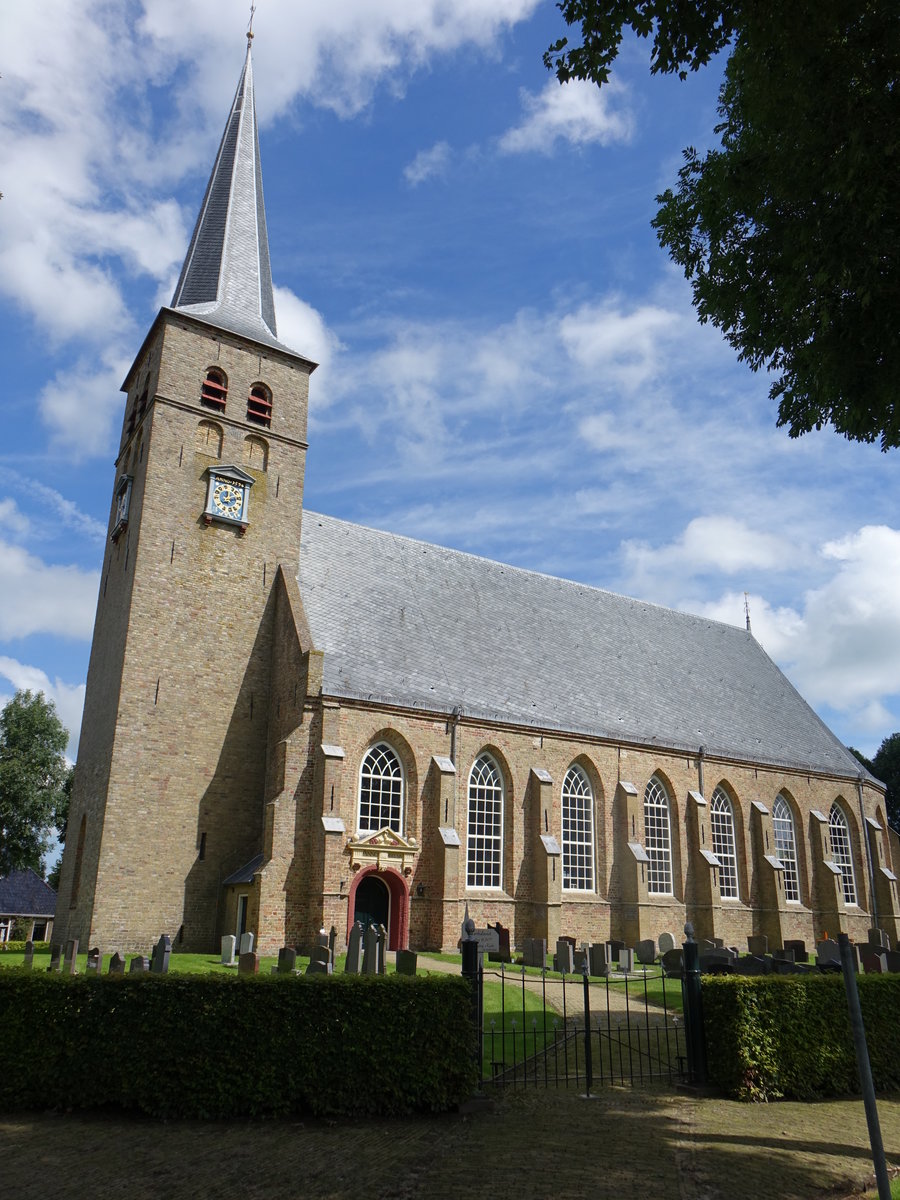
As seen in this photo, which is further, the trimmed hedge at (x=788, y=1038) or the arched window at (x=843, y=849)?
the arched window at (x=843, y=849)

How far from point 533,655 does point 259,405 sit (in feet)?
40.4

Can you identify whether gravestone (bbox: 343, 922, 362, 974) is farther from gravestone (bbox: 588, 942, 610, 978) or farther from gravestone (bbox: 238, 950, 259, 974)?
gravestone (bbox: 588, 942, 610, 978)

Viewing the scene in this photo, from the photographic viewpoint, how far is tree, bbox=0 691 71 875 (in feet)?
135

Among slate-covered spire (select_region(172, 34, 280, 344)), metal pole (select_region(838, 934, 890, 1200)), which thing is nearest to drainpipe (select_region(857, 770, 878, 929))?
slate-covered spire (select_region(172, 34, 280, 344))

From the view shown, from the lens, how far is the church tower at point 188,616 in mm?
22734

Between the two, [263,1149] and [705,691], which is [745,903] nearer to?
[705,691]

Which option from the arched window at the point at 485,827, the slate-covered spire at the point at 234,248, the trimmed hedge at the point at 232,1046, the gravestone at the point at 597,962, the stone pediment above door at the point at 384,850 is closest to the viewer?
the trimmed hedge at the point at 232,1046

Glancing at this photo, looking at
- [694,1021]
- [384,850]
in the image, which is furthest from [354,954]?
[384,850]

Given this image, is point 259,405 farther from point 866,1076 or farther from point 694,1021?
point 866,1076

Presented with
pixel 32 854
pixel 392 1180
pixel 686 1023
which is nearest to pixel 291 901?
pixel 686 1023

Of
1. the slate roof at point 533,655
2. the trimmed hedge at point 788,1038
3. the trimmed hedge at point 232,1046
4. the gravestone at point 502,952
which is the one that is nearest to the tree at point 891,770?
the slate roof at point 533,655

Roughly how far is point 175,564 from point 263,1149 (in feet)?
61.2

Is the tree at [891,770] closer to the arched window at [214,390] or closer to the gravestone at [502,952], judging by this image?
the gravestone at [502,952]

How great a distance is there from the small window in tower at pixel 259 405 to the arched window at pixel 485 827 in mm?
12441
